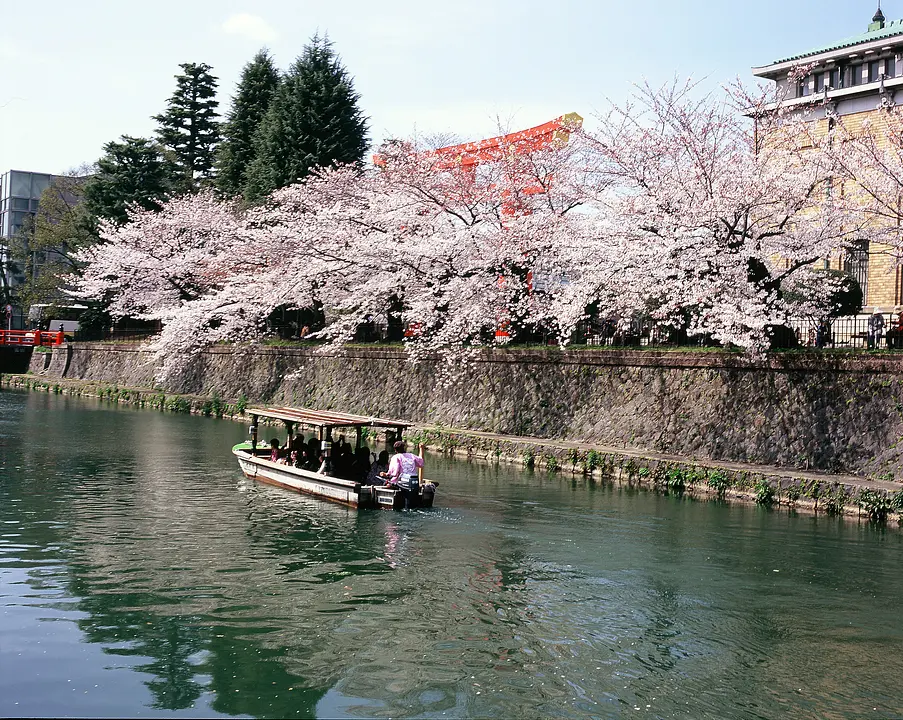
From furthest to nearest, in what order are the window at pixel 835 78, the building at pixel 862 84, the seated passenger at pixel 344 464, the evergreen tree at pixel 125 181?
1. the evergreen tree at pixel 125 181
2. the window at pixel 835 78
3. the building at pixel 862 84
4. the seated passenger at pixel 344 464

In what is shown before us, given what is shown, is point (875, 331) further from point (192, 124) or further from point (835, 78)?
point (192, 124)

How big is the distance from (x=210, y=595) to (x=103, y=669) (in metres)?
2.67

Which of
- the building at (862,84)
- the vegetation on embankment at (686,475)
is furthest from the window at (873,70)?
the vegetation on embankment at (686,475)

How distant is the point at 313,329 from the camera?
147 feet

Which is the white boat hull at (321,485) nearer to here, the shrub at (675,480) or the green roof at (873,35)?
the shrub at (675,480)

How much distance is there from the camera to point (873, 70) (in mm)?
40406

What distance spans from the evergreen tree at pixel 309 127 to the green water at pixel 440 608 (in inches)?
1264

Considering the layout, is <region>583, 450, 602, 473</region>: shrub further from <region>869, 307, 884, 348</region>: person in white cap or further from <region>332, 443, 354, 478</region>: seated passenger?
<region>869, 307, 884, 348</region>: person in white cap

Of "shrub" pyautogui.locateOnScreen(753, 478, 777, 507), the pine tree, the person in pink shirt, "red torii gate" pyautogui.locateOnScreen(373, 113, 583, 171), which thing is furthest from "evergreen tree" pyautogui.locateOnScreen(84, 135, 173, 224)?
"shrub" pyautogui.locateOnScreen(753, 478, 777, 507)

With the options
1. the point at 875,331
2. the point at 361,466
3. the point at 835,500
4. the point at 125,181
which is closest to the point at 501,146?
the point at 875,331

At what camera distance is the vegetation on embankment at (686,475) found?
1898 cm

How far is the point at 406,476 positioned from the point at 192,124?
5366cm

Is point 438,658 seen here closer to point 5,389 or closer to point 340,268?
point 340,268

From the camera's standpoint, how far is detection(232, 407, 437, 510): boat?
18.5m
